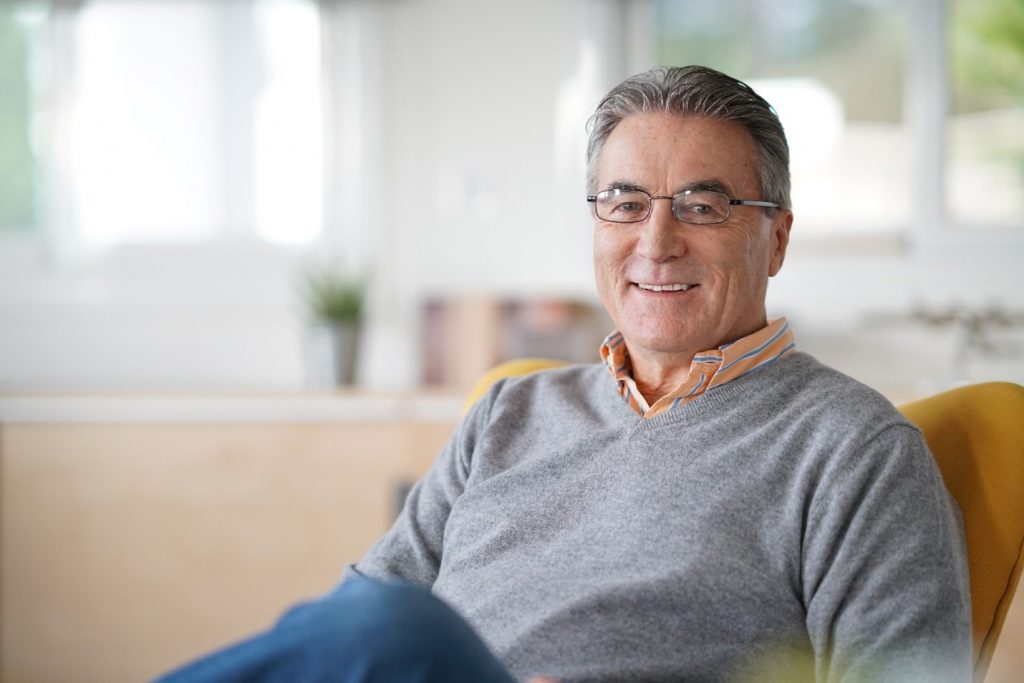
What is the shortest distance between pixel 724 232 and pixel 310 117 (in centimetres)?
229

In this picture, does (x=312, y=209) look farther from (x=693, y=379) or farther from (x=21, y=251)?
(x=693, y=379)

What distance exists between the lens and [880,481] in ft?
4.16

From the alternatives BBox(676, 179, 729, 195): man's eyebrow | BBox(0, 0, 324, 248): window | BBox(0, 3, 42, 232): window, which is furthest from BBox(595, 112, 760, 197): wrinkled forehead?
BBox(0, 3, 42, 232): window

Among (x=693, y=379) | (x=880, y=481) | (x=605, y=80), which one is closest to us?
(x=880, y=481)

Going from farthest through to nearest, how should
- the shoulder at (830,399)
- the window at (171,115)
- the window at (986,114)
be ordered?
the window at (171,115)
the window at (986,114)
the shoulder at (830,399)

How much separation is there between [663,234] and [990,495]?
1.74 feet

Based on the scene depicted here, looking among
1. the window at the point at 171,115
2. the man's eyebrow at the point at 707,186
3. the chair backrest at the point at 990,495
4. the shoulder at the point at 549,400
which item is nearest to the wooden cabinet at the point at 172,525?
the window at the point at 171,115

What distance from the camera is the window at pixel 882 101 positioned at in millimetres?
2965

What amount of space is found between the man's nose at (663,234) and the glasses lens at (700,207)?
0.01 m

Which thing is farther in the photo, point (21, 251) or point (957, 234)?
point (21, 251)

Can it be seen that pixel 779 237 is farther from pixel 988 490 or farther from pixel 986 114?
pixel 986 114

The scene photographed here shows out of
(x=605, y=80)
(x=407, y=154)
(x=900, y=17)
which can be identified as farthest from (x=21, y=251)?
(x=900, y=17)

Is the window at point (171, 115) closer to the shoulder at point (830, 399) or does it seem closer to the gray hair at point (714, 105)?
the gray hair at point (714, 105)

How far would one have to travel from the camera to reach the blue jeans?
1014 mm
